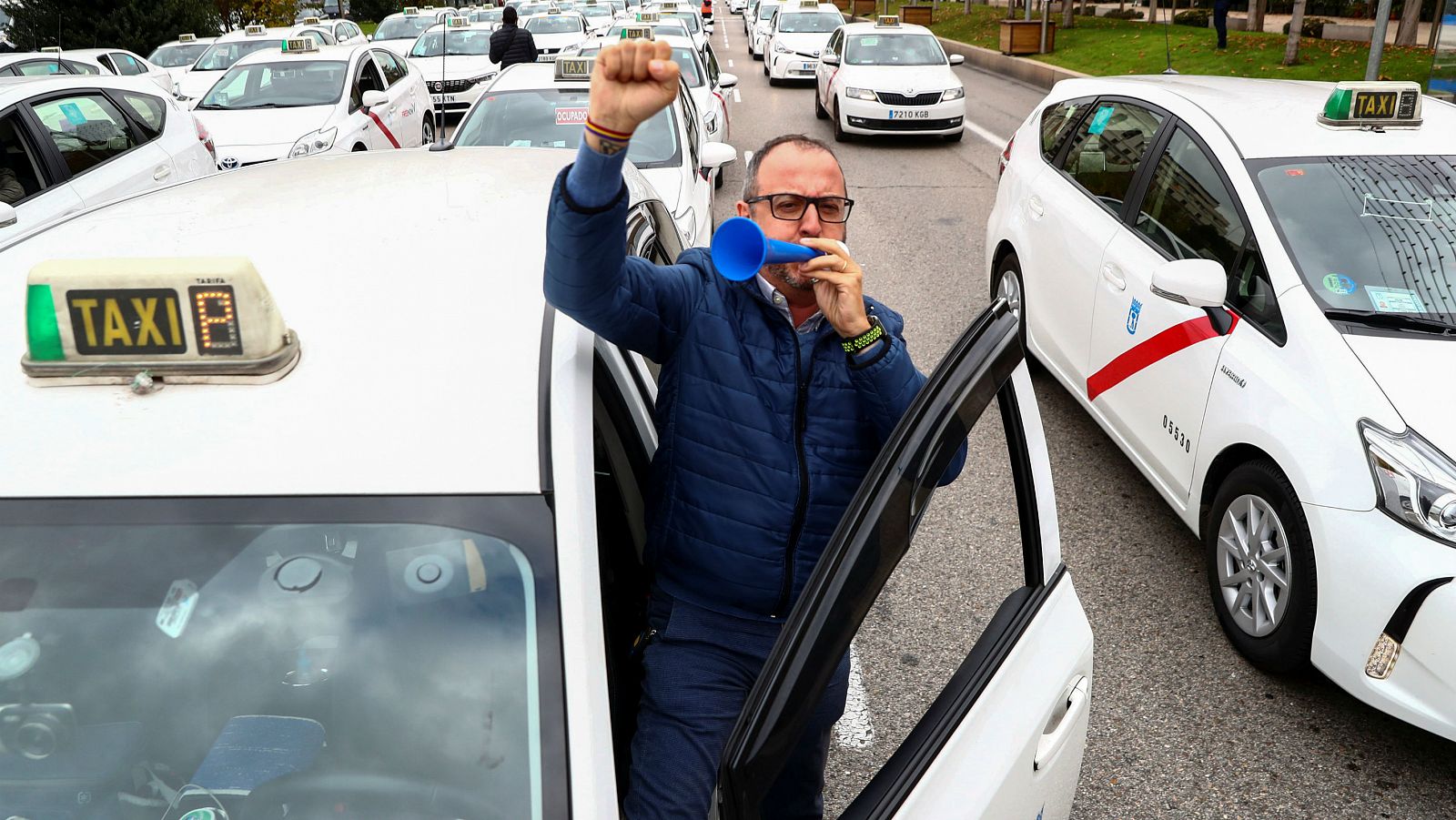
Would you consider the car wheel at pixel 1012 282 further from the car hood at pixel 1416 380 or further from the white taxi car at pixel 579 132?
the car hood at pixel 1416 380

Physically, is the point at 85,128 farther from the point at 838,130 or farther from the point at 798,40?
the point at 798,40

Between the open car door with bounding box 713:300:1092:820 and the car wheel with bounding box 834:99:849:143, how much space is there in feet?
41.8

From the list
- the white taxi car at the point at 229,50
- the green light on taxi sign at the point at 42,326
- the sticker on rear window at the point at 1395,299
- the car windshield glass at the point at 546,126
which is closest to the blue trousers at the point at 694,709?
the green light on taxi sign at the point at 42,326

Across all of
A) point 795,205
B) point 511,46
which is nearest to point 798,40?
point 511,46

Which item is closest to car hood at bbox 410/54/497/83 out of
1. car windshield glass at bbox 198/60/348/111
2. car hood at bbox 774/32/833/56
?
car windshield glass at bbox 198/60/348/111

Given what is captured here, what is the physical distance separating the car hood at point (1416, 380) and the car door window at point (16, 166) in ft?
22.1

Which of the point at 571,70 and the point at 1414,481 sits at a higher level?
the point at 571,70

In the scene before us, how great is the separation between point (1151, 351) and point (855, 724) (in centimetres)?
182

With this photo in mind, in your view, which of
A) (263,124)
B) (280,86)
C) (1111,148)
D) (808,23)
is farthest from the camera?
(808,23)

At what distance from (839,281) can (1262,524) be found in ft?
7.18

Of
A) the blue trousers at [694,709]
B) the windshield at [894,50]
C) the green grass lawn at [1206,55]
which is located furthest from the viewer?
the green grass lawn at [1206,55]

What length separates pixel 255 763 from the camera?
1.69 m

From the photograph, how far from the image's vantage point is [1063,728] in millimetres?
2115

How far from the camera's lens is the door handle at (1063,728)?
2.02 metres
